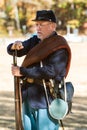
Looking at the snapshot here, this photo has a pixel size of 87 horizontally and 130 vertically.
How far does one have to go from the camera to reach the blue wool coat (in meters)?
4.44

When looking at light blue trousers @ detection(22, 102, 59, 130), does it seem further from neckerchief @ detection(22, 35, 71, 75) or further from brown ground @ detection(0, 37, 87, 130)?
brown ground @ detection(0, 37, 87, 130)

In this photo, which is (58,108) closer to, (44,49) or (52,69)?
(52,69)

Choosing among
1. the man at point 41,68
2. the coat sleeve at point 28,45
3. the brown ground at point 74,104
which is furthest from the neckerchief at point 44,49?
the brown ground at point 74,104

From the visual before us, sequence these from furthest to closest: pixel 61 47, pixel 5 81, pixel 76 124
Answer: pixel 5 81 < pixel 76 124 < pixel 61 47

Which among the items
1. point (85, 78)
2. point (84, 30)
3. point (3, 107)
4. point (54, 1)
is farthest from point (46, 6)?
point (3, 107)

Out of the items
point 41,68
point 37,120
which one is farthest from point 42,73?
point 37,120

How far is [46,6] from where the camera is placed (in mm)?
63594

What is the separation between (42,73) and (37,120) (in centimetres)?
46

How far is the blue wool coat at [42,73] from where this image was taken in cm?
444

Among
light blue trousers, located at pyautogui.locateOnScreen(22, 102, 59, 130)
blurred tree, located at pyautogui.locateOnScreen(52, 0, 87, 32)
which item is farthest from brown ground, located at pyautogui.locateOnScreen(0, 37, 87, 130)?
blurred tree, located at pyautogui.locateOnScreen(52, 0, 87, 32)

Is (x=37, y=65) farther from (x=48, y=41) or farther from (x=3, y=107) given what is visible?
(x=3, y=107)

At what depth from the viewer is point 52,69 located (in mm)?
4434

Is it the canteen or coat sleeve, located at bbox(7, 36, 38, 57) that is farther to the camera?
coat sleeve, located at bbox(7, 36, 38, 57)

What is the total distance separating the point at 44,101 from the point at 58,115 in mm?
171
